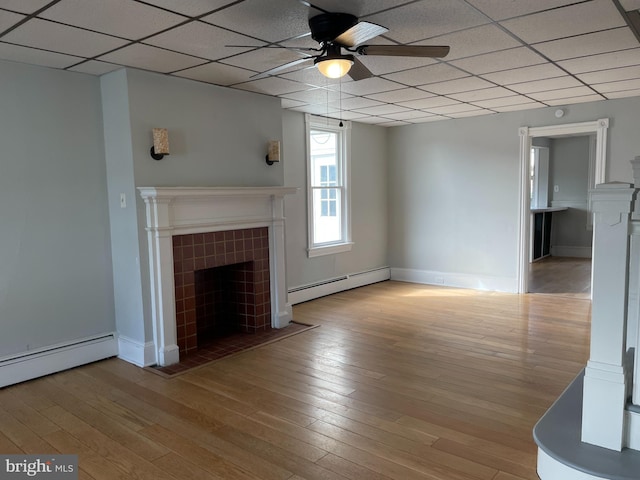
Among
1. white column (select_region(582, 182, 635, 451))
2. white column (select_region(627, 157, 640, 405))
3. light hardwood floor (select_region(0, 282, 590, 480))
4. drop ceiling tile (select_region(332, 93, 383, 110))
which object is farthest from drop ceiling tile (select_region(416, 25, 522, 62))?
light hardwood floor (select_region(0, 282, 590, 480))

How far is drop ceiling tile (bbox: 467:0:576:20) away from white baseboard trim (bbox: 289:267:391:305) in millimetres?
3891

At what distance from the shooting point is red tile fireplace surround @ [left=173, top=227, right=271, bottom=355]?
162 inches

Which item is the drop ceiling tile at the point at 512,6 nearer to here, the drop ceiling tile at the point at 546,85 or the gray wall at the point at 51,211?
the drop ceiling tile at the point at 546,85

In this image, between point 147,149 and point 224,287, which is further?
point 224,287

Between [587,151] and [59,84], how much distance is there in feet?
29.4

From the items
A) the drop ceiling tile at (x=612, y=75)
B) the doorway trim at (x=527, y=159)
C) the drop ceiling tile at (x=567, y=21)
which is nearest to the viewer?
the drop ceiling tile at (x=567, y=21)

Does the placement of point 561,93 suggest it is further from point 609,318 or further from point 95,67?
point 95,67

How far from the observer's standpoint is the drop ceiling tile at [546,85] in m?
4.36

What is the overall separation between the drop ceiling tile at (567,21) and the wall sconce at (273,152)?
8.03 feet

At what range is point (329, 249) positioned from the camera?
6.26m

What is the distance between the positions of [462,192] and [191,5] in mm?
4963

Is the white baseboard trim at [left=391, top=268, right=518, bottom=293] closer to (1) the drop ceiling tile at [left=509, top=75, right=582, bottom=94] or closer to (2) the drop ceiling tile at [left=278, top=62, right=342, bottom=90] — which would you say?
(1) the drop ceiling tile at [left=509, top=75, right=582, bottom=94]

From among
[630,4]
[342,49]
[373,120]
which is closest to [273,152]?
[342,49]

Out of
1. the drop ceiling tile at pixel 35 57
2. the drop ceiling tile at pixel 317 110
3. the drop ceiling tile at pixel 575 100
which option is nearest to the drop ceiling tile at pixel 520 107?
the drop ceiling tile at pixel 575 100
